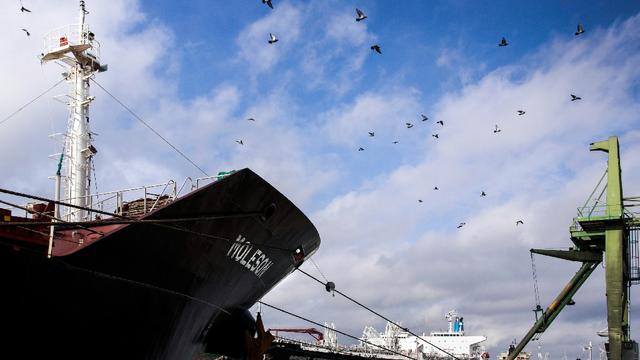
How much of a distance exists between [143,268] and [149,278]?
0.32 m

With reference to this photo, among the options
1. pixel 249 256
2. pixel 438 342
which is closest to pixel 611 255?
pixel 249 256

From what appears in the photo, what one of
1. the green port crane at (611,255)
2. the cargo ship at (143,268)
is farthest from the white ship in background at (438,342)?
the cargo ship at (143,268)

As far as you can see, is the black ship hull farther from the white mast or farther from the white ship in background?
the white ship in background

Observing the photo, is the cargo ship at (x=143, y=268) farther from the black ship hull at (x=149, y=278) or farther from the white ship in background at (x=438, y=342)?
the white ship in background at (x=438, y=342)

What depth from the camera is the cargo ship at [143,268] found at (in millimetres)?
11852

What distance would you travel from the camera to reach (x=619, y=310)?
30.7 metres

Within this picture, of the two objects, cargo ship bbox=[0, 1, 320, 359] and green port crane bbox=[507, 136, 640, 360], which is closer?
cargo ship bbox=[0, 1, 320, 359]

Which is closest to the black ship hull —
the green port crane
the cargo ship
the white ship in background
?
the cargo ship

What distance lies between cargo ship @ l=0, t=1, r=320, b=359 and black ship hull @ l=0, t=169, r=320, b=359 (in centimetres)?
2

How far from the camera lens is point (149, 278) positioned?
13797mm

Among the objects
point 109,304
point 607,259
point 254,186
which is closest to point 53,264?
point 109,304

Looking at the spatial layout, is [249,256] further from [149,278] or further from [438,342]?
[438,342]

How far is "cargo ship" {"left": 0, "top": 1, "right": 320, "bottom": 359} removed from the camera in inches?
467

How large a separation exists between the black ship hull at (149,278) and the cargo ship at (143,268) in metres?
0.02
